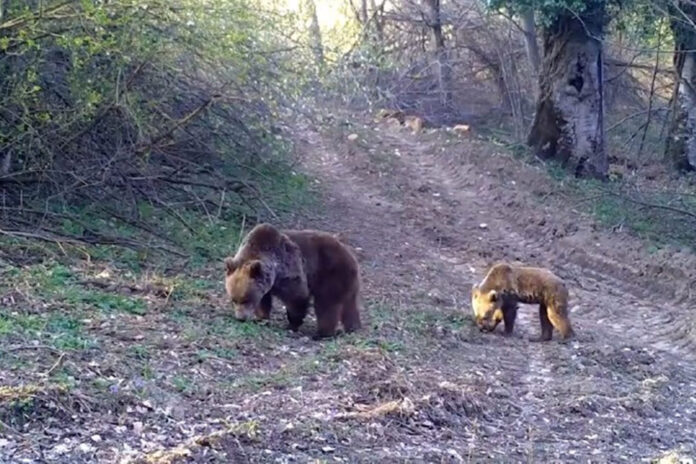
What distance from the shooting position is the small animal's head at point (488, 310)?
11.6 m

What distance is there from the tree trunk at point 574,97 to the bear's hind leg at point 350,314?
40.2ft

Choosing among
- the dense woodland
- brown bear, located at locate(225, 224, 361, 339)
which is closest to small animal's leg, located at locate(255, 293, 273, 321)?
brown bear, located at locate(225, 224, 361, 339)

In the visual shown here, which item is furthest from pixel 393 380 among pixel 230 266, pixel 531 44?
pixel 531 44

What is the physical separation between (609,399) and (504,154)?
1418cm

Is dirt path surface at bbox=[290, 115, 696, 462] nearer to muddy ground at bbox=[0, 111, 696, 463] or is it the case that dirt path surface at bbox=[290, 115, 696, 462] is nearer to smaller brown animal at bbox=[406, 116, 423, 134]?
muddy ground at bbox=[0, 111, 696, 463]

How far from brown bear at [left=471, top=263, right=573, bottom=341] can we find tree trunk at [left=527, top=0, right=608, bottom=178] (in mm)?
10216

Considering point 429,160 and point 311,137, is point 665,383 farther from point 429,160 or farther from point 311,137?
point 311,137

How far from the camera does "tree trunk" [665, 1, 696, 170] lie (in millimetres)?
20580

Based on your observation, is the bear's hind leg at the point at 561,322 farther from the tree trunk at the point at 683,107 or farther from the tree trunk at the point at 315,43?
the tree trunk at the point at 683,107

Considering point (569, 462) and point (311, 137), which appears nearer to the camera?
point (569, 462)

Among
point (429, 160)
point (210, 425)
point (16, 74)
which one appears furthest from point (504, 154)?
point (210, 425)

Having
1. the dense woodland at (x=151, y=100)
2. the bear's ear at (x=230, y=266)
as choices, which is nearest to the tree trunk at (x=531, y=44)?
the dense woodland at (x=151, y=100)

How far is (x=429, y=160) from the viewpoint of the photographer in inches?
957

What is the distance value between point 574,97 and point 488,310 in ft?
35.5
